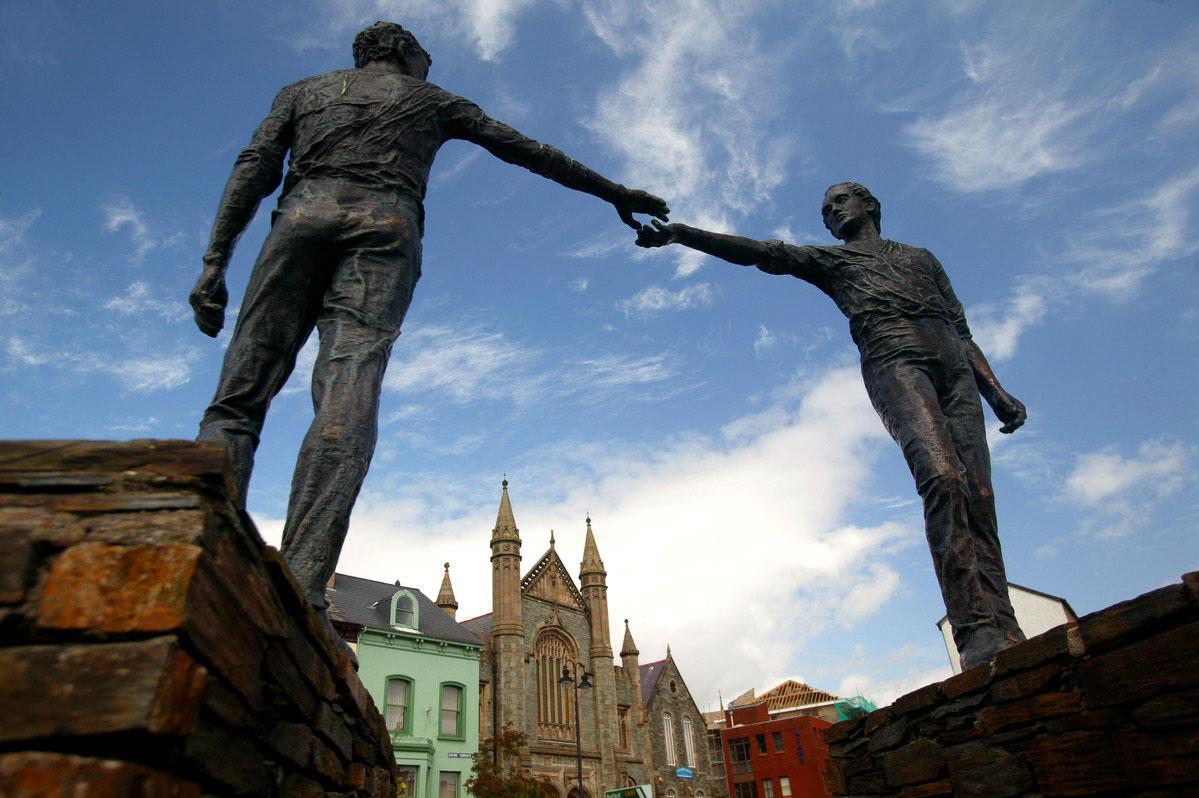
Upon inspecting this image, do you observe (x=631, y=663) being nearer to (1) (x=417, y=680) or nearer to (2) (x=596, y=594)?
(2) (x=596, y=594)

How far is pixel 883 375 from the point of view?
205 inches

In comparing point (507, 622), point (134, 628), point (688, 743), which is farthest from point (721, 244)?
point (688, 743)

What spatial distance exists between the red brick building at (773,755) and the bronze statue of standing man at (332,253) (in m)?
49.2

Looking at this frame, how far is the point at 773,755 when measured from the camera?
4947 centimetres

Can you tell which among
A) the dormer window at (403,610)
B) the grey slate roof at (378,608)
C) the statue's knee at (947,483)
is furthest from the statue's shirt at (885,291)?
the dormer window at (403,610)

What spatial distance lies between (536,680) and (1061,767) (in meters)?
39.5

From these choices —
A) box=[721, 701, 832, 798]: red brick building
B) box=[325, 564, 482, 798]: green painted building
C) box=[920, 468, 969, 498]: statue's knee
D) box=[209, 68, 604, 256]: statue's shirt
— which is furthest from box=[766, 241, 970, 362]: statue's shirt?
box=[721, 701, 832, 798]: red brick building

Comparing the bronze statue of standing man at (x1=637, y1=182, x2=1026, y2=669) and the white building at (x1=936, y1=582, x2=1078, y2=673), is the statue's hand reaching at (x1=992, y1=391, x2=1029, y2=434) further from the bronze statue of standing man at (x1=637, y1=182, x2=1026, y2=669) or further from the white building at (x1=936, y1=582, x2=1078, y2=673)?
the white building at (x1=936, y1=582, x2=1078, y2=673)

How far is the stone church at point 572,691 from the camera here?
127 ft

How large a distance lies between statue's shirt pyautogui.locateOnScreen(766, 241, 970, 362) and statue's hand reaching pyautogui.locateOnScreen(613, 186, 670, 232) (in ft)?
3.59

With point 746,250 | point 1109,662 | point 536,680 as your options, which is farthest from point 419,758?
point 1109,662

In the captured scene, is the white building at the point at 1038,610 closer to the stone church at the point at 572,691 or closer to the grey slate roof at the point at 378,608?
the grey slate roof at the point at 378,608

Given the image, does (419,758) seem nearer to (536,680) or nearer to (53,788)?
(536,680)

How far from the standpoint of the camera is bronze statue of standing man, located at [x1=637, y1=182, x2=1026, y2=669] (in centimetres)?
444
